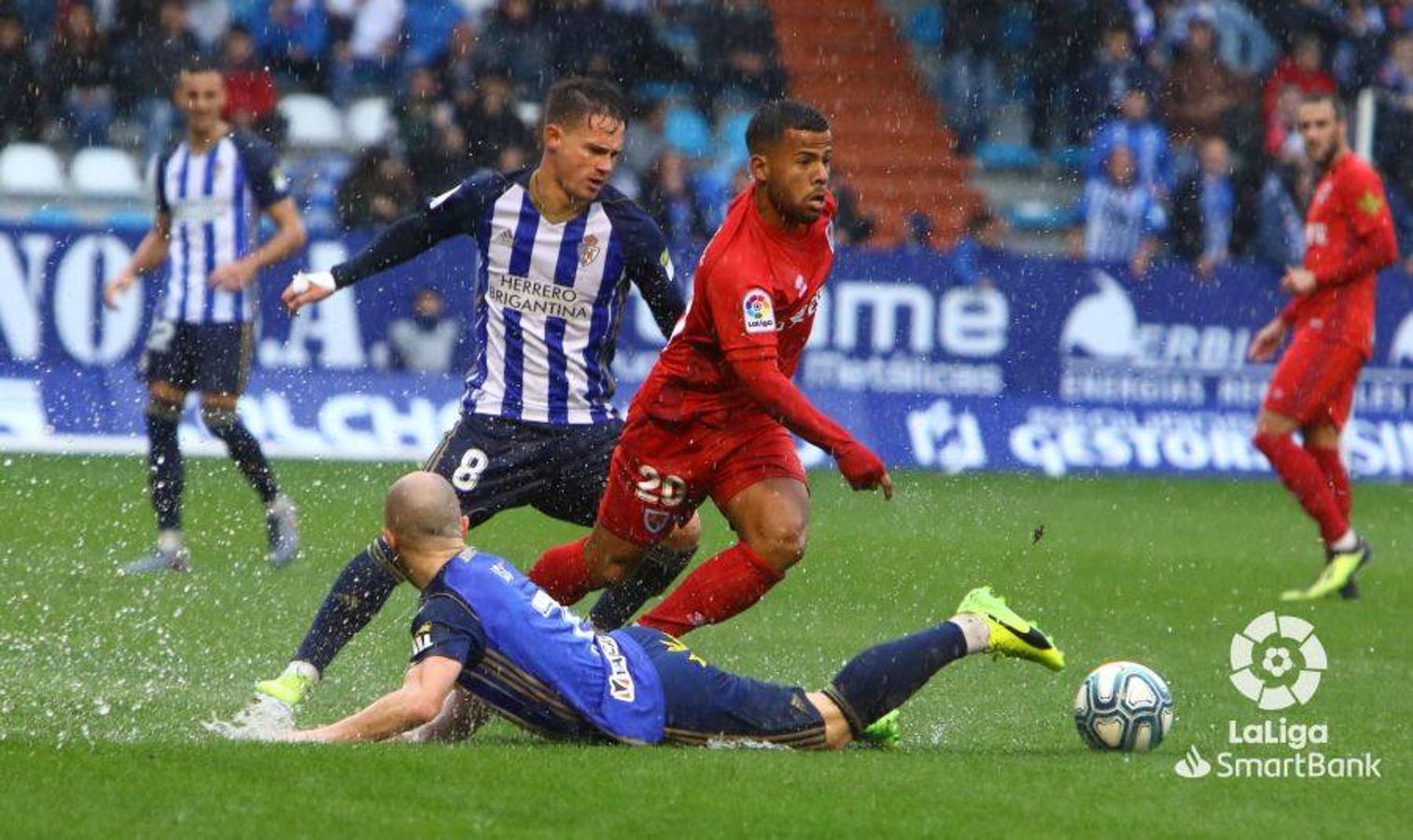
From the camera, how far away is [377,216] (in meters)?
16.7

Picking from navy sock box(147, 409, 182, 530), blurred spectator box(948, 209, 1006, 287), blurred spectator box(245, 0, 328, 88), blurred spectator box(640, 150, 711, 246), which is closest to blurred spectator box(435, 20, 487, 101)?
blurred spectator box(245, 0, 328, 88)

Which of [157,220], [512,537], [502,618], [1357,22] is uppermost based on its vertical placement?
[1357,22]

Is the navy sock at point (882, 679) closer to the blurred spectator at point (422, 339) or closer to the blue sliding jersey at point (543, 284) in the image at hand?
the blue sliding jersey at point (543, 284)

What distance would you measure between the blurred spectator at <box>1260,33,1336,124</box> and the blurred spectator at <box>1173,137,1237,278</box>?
A: 1.53 m

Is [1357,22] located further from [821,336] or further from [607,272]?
[607,272]

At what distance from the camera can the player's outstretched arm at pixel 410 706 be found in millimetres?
5848

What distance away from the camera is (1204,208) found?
18.6 metres

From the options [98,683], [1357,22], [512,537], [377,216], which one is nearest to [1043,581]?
[512,537]

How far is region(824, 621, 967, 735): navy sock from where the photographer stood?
6438 mm

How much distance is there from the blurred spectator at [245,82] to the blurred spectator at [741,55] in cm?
383

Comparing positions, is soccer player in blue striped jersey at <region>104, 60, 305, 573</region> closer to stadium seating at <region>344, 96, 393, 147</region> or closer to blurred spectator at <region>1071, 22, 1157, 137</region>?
stadium seating at <region>344, 96, 393, 147</region>

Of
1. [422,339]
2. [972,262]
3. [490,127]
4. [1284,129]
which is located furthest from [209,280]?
[1284,129]

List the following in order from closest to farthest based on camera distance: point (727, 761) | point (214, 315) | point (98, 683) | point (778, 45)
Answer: point (727, 761), point (98, 683), point (214, 315), point (778, 45)

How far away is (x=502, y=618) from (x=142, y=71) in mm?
12726
